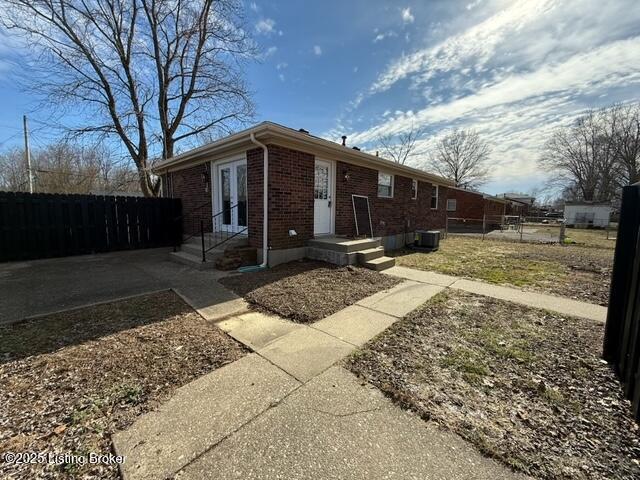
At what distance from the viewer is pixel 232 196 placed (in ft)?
24.7

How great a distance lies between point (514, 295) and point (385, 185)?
596cm

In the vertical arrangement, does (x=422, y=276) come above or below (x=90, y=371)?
above

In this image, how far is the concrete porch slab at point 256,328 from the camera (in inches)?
121

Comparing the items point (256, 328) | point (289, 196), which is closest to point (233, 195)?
point (289, 196)

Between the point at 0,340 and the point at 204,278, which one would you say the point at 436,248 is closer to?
the point at 204,278

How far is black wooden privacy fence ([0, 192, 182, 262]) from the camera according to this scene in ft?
22.7

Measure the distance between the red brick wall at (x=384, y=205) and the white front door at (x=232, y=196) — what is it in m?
2.65

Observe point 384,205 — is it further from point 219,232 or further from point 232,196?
point 219,232

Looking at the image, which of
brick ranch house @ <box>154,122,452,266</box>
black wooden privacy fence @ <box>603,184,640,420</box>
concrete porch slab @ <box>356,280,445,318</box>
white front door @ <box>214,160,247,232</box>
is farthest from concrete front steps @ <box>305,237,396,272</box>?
black wooden privacy fence @ <box>603,184,640,420</box>

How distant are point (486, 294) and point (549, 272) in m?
3.24

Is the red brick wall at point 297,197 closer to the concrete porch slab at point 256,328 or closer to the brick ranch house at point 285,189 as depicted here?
the brick ranch house at point 285,189

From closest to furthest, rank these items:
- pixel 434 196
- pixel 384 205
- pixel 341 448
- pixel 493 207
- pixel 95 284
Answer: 1. pixel 341 448
2. pixel 95 284
3. pixel 384 205
4. pixel 434 196
5. pixel 493 207

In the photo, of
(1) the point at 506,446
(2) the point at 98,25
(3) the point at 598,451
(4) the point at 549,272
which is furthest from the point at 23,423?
(2) the point at 98,25

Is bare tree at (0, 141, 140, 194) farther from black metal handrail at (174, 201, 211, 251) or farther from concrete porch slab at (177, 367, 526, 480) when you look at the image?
concrete porch slab at (177, 367, 526, 480)
